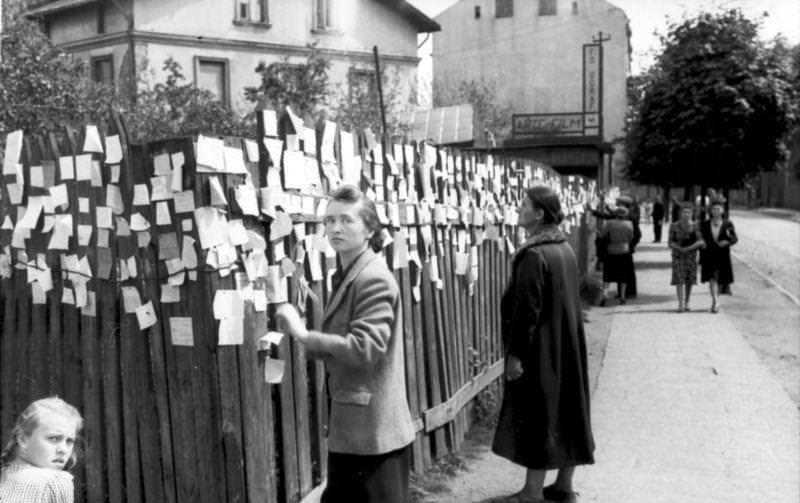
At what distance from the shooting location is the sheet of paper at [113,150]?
445 cm

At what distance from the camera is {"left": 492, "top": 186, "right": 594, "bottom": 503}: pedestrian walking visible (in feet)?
18.2

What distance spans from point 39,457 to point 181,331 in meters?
1.34

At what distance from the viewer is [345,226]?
3.62 m

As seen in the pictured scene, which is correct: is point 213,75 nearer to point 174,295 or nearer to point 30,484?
point 174,295

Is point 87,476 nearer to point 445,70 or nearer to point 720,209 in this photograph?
point 720,209

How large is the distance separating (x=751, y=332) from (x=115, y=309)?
34.5 ft

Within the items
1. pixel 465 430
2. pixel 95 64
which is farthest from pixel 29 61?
pixel 95 64

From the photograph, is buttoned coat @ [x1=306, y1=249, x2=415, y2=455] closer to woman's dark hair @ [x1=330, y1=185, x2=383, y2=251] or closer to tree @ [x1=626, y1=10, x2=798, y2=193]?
woman's dark hair @ [x1=330, y1=185, x2=383, y2=251]

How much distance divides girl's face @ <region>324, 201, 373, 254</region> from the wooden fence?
0.71 metres

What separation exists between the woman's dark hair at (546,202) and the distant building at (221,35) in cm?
2624

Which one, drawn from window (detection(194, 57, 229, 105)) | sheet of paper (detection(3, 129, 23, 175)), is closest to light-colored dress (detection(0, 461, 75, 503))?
sheet of paper (detection(3, 129, 23, 175))

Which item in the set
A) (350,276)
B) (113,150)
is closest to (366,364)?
(350,276)

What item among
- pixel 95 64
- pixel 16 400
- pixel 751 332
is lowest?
pixel 751 332

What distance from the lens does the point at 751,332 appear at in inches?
517
